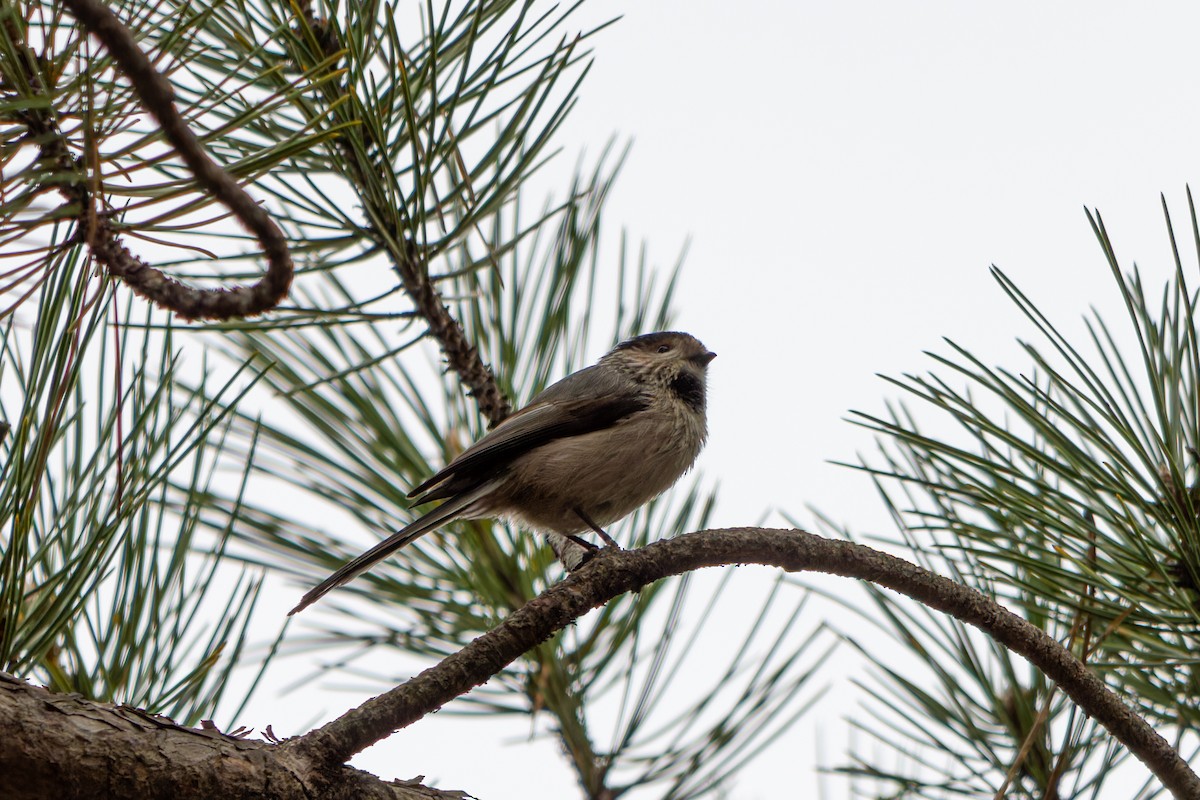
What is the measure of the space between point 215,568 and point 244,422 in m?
1.05

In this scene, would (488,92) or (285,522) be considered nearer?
(488,92)

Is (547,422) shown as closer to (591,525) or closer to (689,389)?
(591,525)

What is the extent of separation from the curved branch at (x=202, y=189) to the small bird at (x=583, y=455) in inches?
54.8

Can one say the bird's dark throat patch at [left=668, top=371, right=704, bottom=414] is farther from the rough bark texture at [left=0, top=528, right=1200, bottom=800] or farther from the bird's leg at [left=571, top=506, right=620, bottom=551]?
the rough bark texture at [left=0, top=528, right=1200, bottom=800]

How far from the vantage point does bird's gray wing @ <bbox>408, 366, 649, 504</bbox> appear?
2820mm

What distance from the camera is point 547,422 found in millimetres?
3230

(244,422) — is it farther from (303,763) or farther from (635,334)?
(303,763)

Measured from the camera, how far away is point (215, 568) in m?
1.71

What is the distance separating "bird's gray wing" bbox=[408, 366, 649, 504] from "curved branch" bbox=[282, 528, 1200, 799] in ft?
3.04

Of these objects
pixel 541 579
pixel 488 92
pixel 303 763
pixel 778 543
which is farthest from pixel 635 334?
pixel 303 763

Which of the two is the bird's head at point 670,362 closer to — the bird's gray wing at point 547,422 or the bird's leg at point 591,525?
the bird's gray wing at point 547,422

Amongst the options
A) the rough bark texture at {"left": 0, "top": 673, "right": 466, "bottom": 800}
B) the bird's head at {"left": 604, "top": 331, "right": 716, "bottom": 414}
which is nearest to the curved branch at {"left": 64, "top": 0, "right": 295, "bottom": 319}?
the rough bark texture at {"left": 0, "top": 673, "right": 466, "bottom": 800}

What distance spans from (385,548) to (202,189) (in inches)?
58.7

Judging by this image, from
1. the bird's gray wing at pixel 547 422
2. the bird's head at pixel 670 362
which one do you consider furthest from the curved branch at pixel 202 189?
the bird's head at pixel 670 362
